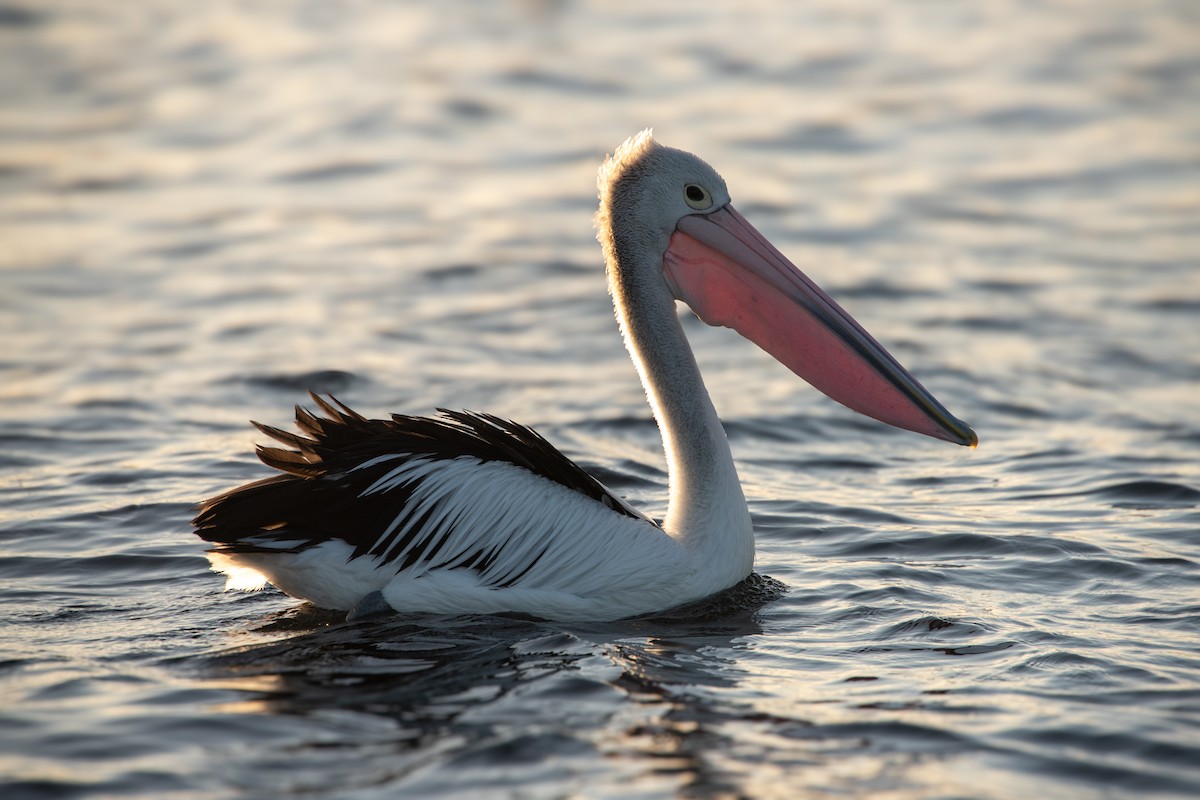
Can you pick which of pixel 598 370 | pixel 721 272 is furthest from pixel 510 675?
pixel 598 370

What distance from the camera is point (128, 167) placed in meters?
12.3

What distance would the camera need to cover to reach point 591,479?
206 inches

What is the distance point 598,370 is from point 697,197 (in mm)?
3142

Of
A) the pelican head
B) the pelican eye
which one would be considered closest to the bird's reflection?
the pelican head

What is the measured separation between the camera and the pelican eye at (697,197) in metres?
5.43

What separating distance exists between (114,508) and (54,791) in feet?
8.53

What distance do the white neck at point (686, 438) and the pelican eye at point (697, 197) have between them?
25cm

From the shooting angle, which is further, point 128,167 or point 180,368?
point 128,167

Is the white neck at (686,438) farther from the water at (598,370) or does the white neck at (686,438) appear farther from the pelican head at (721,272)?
the water at (598,370)

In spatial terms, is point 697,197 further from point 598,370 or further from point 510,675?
point 598,370

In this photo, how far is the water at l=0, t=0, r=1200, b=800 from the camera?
4309 millimetres

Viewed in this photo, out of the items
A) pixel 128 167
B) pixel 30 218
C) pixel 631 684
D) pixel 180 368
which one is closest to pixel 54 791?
pixel 631 684

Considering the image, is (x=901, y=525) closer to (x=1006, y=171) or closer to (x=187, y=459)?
(x=187, y=459)

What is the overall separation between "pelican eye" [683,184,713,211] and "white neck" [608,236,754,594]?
0.83ft
